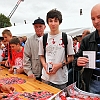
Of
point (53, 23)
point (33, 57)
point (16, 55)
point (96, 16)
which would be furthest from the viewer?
point (16, 55)

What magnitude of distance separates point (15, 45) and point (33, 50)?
0.68 m

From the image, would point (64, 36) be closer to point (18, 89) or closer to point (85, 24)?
point (18, 89)

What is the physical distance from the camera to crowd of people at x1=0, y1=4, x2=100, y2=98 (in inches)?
52.6

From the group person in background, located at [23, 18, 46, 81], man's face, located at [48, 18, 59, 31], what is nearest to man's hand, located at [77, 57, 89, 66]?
man's face, located at [48, 18, 59, 31]

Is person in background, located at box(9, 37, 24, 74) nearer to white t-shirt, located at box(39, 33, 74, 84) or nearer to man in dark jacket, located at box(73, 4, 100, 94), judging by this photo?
white t-shirt, located at box(39, 33, 74, 84)

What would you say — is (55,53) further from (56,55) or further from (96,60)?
(96,60)

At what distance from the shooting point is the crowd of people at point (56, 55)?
134 centimetres

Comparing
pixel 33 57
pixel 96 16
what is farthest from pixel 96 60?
pixel 33 57

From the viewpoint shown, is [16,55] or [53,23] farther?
[16,55]

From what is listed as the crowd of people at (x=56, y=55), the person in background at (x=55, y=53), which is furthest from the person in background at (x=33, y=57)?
the person in background at (x=55, y=53)

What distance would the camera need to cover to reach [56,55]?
6.13 feet

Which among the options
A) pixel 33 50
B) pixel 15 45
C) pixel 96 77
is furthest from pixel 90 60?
pixel 15 45

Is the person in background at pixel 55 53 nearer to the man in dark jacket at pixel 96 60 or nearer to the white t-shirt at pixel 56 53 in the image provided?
the white t-shirt at pixel 56 53

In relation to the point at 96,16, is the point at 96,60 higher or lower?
lower
